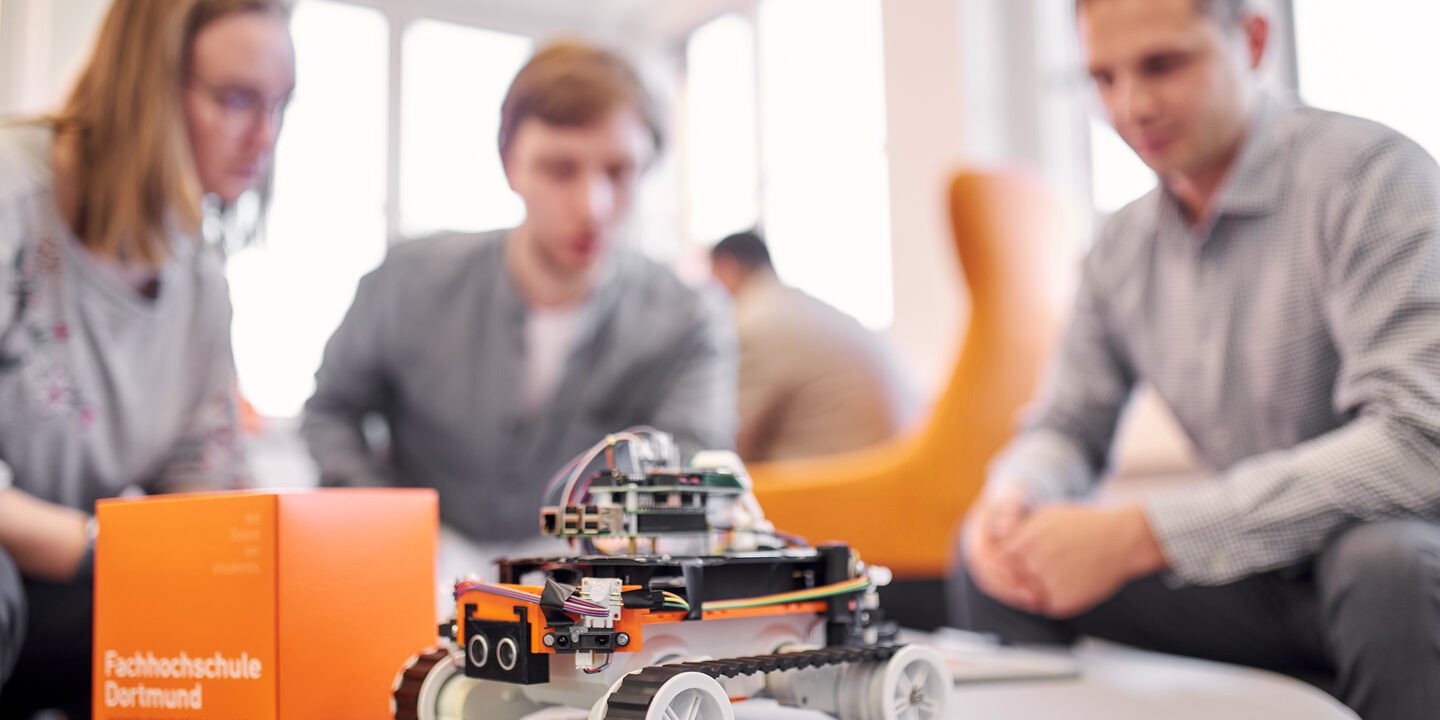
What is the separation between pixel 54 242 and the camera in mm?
1307

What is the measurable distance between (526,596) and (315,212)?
229 cm

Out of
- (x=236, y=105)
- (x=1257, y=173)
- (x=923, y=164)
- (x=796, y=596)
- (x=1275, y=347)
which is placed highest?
(x=923, y=164)

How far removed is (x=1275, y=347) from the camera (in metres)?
1.31

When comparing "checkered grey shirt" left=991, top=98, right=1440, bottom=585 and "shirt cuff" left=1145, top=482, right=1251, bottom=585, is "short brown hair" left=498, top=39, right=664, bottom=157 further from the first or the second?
"shirt cuff" left=1145, top=482, right=1251, bottom=585

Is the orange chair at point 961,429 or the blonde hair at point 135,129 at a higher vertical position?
the blonde hair at point 135,129

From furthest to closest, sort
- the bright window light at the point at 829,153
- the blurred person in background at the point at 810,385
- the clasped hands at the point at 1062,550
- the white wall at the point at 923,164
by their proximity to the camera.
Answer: the bright window light at the point at 829,153
the white wall at the point at 923,164
the blurred person in background at the point at 810,385
the clasped hands at the point at 1062,550

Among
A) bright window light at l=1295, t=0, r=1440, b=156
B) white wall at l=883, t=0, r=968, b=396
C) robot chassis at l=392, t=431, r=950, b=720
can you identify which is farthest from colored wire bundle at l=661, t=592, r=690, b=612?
white wall at l=883, t=0, r=968, b=396

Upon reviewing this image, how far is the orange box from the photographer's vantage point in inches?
32.1

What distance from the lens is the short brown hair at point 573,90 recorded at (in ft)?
5.81

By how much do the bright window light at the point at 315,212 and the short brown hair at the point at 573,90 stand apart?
33 centimetres

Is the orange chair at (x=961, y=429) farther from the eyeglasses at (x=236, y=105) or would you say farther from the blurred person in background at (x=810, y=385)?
the eyeglasses at (x=236, y=105)

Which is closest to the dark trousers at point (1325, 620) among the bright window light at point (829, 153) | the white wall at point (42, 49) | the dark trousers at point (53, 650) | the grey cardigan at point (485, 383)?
the grey cardigan at point (485, 383)

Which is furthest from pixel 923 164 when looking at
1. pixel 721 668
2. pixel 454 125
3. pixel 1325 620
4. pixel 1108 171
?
pixel 721 668

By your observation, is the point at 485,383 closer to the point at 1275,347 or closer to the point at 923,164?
the point at 1275,347
